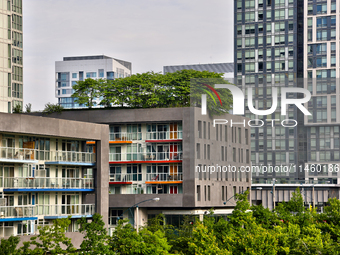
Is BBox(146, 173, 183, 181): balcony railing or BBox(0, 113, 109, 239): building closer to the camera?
BBox(0, 113, 109, 239): building

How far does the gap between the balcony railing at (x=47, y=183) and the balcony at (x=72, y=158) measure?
1673 millimetres

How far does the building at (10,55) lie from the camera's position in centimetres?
9444

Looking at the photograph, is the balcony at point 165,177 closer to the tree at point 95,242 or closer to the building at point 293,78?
the tree at point 95,242

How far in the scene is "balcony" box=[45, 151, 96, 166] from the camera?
6311 cm

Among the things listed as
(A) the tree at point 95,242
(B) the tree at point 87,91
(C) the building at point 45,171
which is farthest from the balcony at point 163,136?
(A) the tree at point 95,242

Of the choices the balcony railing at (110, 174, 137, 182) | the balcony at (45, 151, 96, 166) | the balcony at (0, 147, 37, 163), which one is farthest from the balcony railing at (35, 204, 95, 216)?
the balcony railing at (110, 174, 137, 182)

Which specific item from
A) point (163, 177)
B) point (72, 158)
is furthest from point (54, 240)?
point (163, 177)

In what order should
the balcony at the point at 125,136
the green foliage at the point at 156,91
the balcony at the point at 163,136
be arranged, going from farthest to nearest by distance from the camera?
the green foliage at the point at 156,91 < the balcony at the point at 125,136 < the balcony at the point at 163,136

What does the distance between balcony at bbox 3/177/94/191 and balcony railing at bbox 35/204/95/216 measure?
1732 millimetres

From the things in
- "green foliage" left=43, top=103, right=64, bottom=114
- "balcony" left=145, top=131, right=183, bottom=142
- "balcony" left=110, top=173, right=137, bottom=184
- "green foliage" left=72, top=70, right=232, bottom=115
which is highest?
"green foliage" left=72, top=70, right=232, bottom=115

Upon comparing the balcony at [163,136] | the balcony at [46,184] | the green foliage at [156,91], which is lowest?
the balcony at [46,184]

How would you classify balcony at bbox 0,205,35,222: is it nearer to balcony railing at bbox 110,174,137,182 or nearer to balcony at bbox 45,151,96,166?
balcony at bbox 45,151,96,166

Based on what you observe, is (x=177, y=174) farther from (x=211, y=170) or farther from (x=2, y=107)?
(x=2, y=107)

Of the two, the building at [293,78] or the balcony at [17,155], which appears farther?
the building at [293,78]
